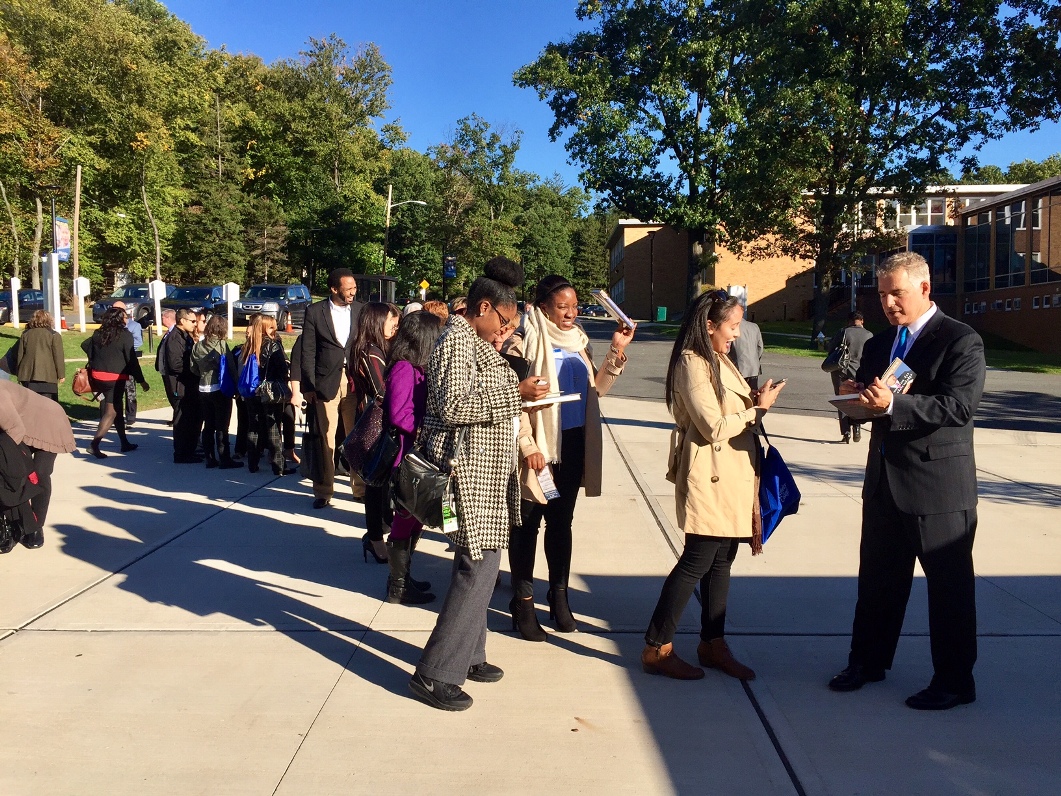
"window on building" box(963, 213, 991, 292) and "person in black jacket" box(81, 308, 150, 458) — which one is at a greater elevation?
"window on building" box(963, 213, 991, 292)

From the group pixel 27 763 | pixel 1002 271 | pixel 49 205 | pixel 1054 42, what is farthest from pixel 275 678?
pixel 49 205

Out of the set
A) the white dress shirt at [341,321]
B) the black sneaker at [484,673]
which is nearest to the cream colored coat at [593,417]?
the black sneaker at [484,673]

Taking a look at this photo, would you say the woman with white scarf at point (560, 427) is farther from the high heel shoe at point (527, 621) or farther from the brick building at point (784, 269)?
the brick building at point (784, 269)

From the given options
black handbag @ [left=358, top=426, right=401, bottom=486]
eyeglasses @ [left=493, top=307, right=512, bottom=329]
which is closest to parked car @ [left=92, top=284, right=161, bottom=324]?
black handbag @ [left=358, top=426, right=401, bottom=486]

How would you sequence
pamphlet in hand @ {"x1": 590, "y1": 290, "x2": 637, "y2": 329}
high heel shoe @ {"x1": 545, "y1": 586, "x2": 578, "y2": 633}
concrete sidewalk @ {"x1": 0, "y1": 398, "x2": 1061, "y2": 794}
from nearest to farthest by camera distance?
concrete sidewalk @ {"x1": 0, "y1": 398, "x2": 1061, "y2": 794}, pamphlet in hand @ {"x1": 590, "y1": 290, "x2": 637, "y2": 329}, high heel shoe @ {"x1": 545, "y1": 586, "x2": 578, "y2": 633}

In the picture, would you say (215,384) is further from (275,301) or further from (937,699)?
(275,301)

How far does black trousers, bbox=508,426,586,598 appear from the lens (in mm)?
4652

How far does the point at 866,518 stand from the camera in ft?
13.2

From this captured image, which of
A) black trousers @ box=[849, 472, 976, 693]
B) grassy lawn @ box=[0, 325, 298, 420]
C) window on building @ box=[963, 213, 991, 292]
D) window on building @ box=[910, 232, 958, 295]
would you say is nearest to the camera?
black trousers @ box=[849, 472, 976, 693]

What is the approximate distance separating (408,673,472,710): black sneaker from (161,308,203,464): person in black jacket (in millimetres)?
6882

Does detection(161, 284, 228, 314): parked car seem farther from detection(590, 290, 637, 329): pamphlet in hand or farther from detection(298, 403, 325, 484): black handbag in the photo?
detection(590, 290, 637, 329): pamphlet in hand

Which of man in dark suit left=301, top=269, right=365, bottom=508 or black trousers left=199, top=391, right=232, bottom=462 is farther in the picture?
black trousers left=199, top=391, right=232, bottom=462

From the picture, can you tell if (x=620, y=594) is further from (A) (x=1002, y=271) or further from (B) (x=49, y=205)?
(B) (x=49, y=205)

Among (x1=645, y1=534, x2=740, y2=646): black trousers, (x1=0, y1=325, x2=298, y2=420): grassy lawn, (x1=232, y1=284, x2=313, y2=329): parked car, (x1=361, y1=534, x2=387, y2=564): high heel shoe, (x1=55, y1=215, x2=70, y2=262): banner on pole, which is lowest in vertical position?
(x1=361, y1=534, x2=387, y2=564): high heel shoe
